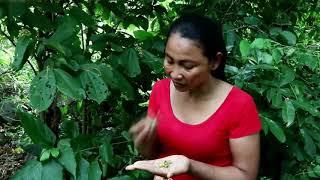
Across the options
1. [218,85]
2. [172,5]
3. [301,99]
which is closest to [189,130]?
[218,85]

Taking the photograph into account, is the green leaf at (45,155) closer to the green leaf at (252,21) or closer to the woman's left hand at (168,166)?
the woman's left hand at (168,166)

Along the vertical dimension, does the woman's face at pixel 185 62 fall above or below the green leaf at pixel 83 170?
above

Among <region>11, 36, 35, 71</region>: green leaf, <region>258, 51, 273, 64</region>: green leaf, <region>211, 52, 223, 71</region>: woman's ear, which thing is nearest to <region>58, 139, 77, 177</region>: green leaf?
<region>11, 36, 35, 71</region>: green leaf

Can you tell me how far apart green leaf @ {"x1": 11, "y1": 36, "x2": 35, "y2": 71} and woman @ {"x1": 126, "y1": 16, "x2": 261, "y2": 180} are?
413 millimetres

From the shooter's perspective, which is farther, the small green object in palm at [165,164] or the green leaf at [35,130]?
the green leaf at [35,130]

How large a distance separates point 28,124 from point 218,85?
1.98 feet

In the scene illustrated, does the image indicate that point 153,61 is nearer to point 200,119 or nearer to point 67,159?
point 200,119

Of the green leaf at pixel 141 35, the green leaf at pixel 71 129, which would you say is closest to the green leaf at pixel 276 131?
the green leaf at pixel 141 35

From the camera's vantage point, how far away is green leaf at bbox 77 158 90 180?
4.87ft

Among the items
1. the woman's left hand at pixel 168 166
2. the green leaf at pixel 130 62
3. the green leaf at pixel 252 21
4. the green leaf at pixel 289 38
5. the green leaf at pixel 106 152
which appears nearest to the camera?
the woman's left hand at pixel 168 166

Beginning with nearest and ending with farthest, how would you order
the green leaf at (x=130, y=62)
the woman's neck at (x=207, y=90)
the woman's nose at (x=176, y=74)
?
the woman's nose at (x=176, y=74) < the woman's neck at (x=207, y=90) < the green leaf at (x=130, y=62)

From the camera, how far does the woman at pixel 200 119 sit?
1328 millimetres

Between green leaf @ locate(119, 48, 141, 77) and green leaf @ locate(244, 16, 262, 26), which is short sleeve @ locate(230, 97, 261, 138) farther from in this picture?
green leaf @ locate(244, 16, 262, 26)

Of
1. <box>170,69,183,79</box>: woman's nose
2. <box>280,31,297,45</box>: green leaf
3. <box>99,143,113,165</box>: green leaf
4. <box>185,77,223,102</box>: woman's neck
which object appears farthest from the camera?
<box>280,31,297,45</box>: green leaf
